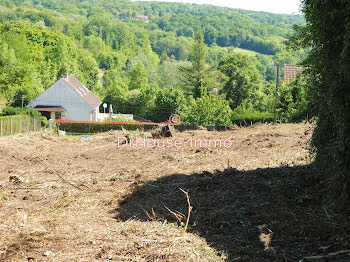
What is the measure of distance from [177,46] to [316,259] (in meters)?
191

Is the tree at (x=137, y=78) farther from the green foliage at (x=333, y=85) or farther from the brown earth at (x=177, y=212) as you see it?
the green foliage at (x=333, y=85)

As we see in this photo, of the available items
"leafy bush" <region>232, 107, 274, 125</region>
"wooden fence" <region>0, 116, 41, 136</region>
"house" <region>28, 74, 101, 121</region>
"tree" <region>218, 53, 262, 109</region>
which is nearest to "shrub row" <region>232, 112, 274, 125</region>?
"leafy bush" <region>232, 107, 274, 125</region>

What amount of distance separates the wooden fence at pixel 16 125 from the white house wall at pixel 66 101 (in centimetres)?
2324

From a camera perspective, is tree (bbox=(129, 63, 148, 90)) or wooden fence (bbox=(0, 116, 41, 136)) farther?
tree (bbox=(129, 63, 148, 90))

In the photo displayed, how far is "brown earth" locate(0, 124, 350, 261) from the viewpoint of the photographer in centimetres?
582

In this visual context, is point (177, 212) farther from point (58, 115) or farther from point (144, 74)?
point (144, 74)

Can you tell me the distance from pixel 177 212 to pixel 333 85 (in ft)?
11.3

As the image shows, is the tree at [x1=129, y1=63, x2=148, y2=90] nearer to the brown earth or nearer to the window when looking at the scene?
the window

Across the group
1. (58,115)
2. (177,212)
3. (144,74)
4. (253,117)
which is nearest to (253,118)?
(253,117)

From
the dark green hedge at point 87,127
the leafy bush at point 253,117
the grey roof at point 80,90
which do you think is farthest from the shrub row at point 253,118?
the grey roof at point 80,90

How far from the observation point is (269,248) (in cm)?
591

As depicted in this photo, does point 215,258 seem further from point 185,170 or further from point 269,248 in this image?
point 185,170

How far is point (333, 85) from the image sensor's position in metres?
6.95

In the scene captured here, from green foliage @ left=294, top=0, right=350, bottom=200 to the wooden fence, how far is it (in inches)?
891
